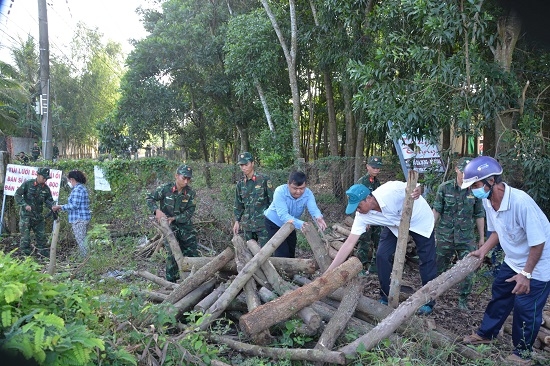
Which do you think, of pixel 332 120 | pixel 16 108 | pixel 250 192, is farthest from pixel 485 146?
pixel 16 108

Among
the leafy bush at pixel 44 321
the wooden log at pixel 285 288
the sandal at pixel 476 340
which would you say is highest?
the leafy bush at pixel 44 321

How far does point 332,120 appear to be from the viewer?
44.8ft

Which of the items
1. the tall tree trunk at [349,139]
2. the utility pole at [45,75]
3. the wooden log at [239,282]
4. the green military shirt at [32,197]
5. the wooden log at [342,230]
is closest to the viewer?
the wooden log at [239,282]

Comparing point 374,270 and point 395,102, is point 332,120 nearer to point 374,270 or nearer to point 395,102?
point 395,102

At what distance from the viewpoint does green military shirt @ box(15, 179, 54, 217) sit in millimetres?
8055

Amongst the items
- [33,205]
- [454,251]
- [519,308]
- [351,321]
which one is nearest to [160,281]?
[351,321]

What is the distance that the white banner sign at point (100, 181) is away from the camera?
949cm

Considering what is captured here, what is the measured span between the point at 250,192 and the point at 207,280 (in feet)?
6.25

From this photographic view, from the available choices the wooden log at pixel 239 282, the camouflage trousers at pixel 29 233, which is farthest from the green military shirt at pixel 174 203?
the camouflage trousers at pixel 29 233

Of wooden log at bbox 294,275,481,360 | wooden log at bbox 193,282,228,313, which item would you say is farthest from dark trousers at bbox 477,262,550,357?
wooden log at bbox 193,282,228,313

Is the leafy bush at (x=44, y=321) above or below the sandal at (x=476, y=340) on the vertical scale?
above

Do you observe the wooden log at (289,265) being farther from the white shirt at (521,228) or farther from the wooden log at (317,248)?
the white shirt at (521,228)

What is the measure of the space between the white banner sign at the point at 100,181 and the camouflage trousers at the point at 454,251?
6.72 metres

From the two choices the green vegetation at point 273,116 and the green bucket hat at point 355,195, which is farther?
the green bucket hat at point 355,195
